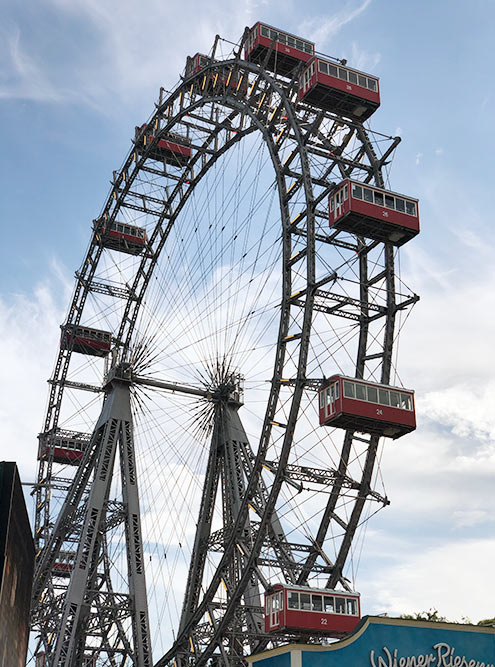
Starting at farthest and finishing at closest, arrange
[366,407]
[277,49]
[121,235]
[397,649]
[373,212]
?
[121,235]
[277,49]
[373,212]
[366,407]
[397,649]

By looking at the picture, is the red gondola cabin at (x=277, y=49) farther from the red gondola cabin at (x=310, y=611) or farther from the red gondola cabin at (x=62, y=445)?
the red gondola cabin at (x=62, y=445)

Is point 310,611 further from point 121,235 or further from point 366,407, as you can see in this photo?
point 121,235

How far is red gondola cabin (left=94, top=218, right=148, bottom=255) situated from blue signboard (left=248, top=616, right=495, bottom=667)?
117 ft

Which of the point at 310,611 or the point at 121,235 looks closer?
the point at 310,611

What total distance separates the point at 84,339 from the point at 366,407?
103ft

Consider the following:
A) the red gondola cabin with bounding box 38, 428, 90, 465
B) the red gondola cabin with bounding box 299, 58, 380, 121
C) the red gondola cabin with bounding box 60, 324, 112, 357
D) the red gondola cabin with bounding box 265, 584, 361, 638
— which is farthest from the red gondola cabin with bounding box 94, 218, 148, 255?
the red gondola cabin with bounding box 265, 584, 361, 638

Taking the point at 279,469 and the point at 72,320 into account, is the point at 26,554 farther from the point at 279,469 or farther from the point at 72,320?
the point at 72,320

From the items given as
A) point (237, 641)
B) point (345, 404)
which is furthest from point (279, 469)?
point (237, 641)

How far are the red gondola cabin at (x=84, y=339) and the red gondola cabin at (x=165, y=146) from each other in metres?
13.3

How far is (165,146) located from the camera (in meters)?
53.6

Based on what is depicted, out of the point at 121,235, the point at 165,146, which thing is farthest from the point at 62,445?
the point at 165,146

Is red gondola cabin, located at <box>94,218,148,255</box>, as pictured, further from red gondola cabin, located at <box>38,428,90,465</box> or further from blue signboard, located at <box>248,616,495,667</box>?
blue signboard, located at <box>248,616,495,667</box>

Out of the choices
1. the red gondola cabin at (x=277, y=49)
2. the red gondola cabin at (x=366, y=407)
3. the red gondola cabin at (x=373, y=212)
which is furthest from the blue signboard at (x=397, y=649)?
the red gondola cabin at (x=277, y=49)

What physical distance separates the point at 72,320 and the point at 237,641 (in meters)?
29.0
